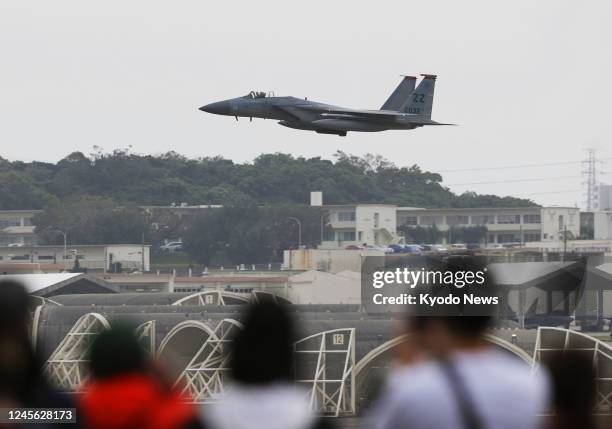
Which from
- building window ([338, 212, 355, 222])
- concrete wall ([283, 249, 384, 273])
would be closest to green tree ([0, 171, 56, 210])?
building window ([338, 212, 355, 222])

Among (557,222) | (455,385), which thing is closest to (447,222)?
(557,222)

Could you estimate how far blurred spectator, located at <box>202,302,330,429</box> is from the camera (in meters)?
Answer: 5.99

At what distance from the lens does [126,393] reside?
584cm

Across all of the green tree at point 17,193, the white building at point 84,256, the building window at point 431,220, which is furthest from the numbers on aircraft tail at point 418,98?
the green tree at point 17,193

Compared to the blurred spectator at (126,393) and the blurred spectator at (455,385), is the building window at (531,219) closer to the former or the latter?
the blurred spectator at (455,385)

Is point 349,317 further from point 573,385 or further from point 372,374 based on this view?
point 573,385

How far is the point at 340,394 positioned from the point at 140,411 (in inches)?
1117

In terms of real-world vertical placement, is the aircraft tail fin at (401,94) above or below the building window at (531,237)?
above

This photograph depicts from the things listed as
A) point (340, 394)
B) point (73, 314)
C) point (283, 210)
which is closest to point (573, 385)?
point (340, 394)

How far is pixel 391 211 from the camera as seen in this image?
117375mm

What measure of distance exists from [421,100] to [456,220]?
60447mm

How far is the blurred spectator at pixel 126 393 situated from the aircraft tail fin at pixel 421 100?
5697cm

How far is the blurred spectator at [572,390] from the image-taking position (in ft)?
21.2

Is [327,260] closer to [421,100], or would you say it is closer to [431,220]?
[421,100]
